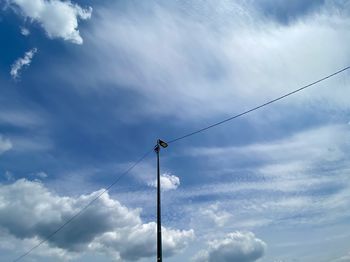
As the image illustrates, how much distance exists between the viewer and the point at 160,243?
19094 mm

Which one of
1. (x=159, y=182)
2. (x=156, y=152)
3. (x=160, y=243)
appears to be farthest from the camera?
(x=156, y=152)

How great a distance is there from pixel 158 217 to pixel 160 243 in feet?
5.58

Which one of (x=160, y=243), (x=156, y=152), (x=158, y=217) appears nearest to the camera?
(x=160, y=243)

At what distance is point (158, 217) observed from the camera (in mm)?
20328

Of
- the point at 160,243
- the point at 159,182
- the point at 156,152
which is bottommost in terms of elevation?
the point at 160,243

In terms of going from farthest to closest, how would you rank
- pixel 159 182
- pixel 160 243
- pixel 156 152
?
pixel 156 152 < pixel 159 182 < pixel 160 243

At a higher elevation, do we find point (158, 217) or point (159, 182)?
point (159, 182)

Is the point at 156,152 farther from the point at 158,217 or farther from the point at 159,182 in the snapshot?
the point at 158,217

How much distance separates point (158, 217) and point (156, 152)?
5882mm

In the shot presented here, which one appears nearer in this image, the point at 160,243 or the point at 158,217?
the point at 160,243

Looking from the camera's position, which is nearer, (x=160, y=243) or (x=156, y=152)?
(x=160, y=243)

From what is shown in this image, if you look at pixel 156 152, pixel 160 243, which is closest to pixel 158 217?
pixel 160 243

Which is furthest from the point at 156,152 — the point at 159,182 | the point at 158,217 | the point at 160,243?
the point at 160,243

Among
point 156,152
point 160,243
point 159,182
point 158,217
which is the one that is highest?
point 156,152
